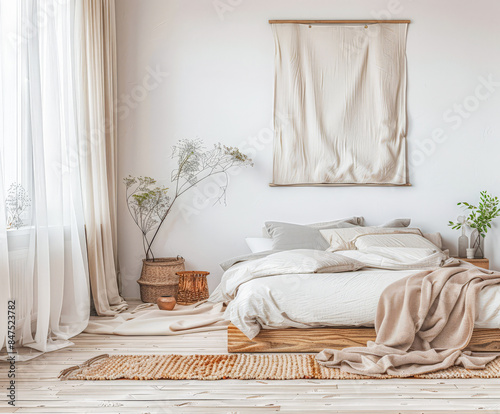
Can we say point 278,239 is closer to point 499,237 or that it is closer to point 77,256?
point 77,256

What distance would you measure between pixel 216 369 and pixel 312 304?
662mm

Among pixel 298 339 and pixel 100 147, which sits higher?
pixel 100 147

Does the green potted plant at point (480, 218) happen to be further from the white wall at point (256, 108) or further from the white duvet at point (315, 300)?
the white duvet at point (315, 300)

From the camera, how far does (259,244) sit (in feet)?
15.0

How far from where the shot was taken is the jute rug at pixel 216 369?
2.75m

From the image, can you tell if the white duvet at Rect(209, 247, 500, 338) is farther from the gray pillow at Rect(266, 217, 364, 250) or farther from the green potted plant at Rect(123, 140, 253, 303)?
the green potted plant at Rect(123, 140, 253, 303)

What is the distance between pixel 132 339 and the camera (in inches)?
140

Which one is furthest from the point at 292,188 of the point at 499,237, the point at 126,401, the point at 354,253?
the point at 126,401

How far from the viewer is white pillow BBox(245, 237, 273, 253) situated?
4473 mm

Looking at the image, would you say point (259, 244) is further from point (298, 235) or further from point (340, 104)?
point (340, 104)

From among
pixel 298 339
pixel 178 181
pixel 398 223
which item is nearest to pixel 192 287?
pixel 178 181

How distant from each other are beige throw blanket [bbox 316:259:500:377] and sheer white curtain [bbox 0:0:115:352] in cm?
165

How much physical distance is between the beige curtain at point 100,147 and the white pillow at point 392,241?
6.34 ft

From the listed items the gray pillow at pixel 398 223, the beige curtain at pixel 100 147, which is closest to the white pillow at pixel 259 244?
the gray pillow at pixel 398 223
